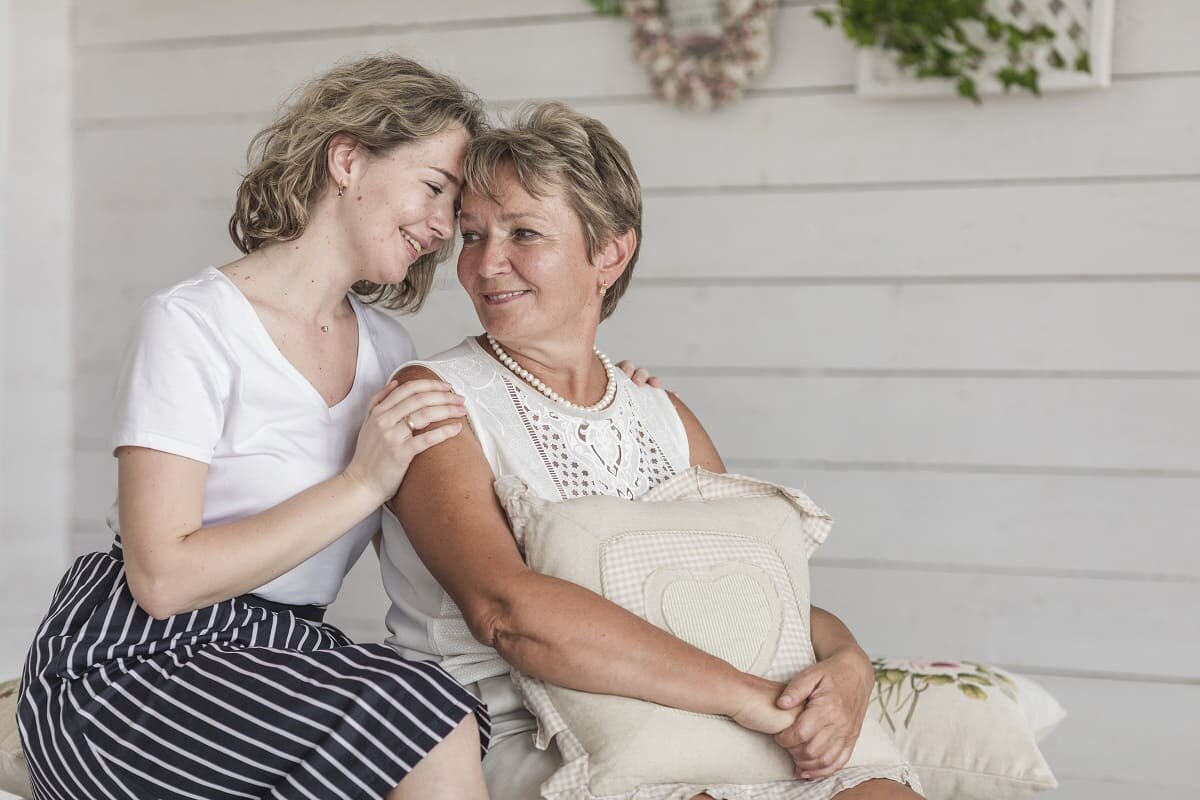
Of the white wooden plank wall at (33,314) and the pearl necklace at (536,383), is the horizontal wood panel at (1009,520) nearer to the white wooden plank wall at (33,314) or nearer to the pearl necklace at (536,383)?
the pearl necklace at (536,383)

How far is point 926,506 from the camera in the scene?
2.44 m

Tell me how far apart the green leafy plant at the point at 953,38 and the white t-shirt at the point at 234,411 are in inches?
47.9

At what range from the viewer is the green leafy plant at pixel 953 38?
2250mm

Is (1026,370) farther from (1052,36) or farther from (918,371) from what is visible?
(1052,36)

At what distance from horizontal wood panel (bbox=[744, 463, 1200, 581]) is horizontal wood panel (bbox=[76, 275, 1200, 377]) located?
0.23 metres

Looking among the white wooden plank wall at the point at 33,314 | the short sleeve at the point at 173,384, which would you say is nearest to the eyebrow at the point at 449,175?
the short sleeve at the point at 173,384

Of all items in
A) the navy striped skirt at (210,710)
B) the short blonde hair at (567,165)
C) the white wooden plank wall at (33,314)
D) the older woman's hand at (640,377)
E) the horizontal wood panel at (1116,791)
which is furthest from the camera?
the white wooden plank wall at (33,314)

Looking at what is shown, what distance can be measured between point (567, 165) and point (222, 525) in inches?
26.8

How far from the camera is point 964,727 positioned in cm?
173

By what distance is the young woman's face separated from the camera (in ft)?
5.46

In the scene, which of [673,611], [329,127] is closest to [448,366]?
[329,127]

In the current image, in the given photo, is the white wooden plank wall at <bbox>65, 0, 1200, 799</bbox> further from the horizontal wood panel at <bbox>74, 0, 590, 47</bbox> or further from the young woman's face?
the young woman's face

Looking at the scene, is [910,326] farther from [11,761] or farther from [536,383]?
[11,761]

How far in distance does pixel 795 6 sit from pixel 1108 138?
661 millimetres
